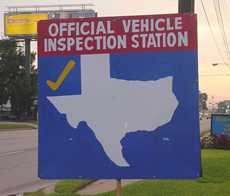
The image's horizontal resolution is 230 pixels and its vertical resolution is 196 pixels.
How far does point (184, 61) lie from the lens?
463 cm

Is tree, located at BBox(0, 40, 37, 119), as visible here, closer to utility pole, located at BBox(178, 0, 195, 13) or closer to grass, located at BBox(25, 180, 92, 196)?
grass, located at BBox(25, 180, 92, 196)

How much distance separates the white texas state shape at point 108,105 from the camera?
184 inches

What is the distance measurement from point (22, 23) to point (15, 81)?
9811 millimetres

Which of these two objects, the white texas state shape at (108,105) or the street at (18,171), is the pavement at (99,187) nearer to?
the street at (18,171)

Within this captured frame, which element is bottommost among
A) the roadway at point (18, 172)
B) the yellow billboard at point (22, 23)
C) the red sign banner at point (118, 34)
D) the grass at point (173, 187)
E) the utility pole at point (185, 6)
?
the roadway at point (18, 172)

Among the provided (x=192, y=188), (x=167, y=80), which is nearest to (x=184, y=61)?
(x=167, y=80)

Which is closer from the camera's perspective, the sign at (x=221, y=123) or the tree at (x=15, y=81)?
the sign at (x=221, y=123)

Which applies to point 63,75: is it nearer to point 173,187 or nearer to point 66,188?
point 173,187

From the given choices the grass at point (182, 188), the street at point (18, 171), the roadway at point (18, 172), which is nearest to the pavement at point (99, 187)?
the grass at point (182, 188)

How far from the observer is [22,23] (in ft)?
320

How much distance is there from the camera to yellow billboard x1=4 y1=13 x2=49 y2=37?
96.8m

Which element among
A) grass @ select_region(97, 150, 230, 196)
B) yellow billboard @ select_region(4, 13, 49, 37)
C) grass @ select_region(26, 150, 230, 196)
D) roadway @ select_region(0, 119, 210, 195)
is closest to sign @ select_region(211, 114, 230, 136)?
roadway @ select_region(0, 119, 210, 195)

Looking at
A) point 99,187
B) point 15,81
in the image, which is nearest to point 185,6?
point 99,187

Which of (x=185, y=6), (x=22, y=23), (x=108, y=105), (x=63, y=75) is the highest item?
(x=22, y=23)
